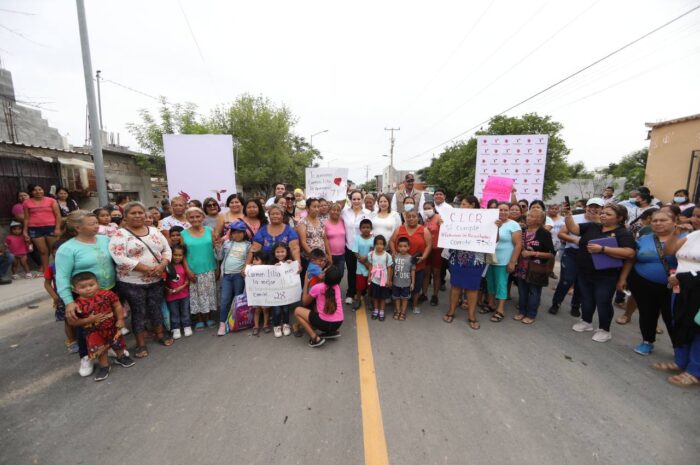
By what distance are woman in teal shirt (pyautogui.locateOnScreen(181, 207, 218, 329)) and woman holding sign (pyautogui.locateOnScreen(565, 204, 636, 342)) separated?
498cm

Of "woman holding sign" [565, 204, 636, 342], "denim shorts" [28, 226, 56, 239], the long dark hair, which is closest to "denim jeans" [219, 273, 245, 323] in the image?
the long dark hair

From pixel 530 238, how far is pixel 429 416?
10.7 ft

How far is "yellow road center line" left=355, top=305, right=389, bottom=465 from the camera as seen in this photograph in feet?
7.06

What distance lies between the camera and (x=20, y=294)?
546 centimetres

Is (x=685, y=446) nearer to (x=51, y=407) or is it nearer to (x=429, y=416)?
(x=429, y=416)

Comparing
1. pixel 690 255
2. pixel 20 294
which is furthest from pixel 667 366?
pixel 20 294

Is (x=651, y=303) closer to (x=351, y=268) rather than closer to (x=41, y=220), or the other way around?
(x=351, y=268)

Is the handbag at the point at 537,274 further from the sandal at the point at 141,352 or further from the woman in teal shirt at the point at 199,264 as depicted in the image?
the sandal at the point at 141,352

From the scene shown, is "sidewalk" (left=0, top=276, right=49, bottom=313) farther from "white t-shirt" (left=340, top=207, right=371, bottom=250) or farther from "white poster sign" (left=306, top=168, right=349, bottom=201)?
"white t-shirt" (left=340, top=207, right=371, bottom=250)

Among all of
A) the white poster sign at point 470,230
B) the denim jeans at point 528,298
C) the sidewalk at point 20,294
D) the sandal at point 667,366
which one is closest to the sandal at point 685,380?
the sandal at point 667,366

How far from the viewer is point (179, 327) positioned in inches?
161

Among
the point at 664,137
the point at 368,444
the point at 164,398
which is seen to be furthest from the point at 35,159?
the point at 664,137

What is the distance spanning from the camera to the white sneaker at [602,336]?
3898 millimetres

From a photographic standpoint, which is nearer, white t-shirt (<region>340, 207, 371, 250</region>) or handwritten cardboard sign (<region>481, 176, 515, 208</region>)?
white t-shirt (<region>340, 207, 371, 250</region>)
